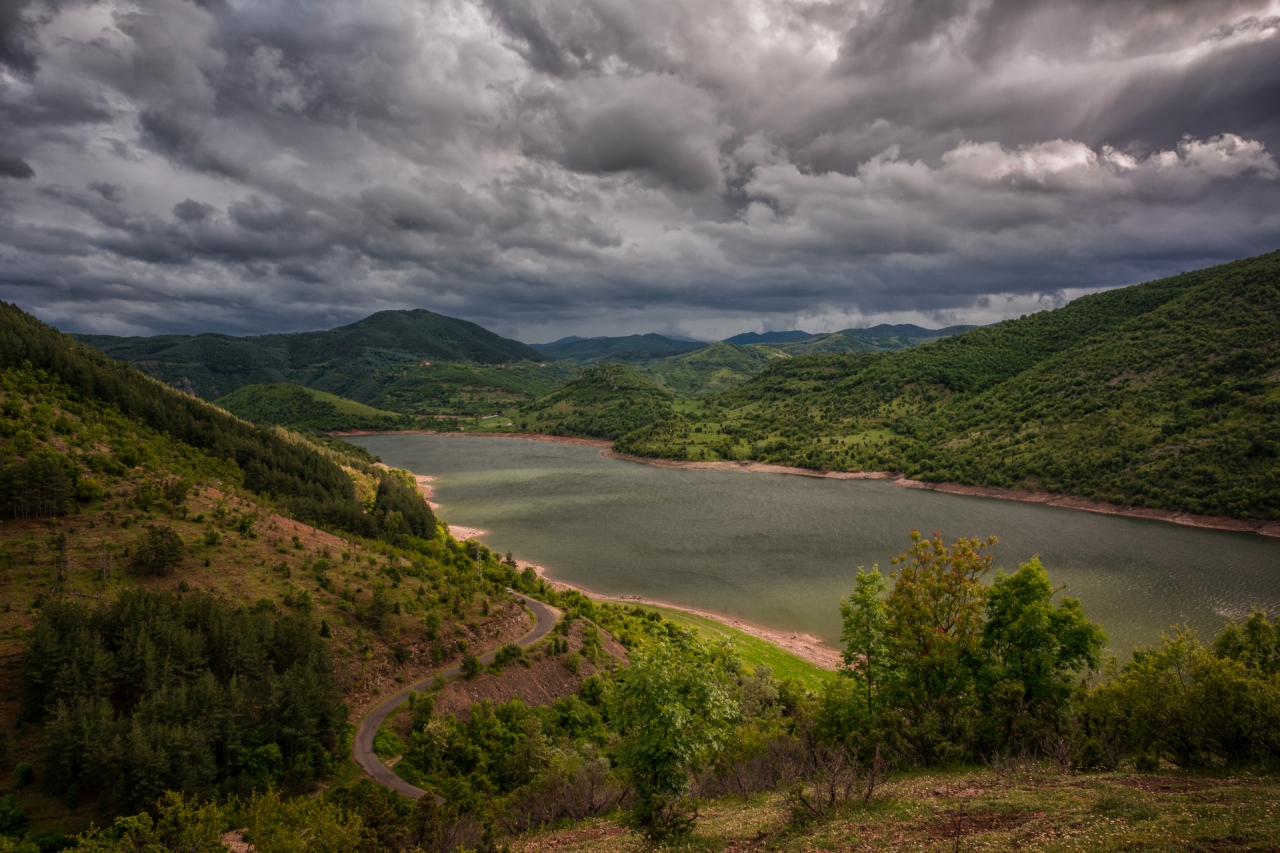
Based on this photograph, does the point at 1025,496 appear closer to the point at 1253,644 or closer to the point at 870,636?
the point at 1253,644

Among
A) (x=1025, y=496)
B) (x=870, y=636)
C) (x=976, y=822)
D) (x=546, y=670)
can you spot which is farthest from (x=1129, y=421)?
(x=976, y=822)

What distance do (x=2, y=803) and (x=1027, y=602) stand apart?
154 ft

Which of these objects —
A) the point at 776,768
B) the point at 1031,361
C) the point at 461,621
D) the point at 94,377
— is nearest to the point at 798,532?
the point at 461,621

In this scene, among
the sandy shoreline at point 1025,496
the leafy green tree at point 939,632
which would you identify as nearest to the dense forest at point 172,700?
the leafy green tree at point 939,632

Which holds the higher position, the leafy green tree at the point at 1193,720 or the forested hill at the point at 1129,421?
the forested hill at the point at 1129,421

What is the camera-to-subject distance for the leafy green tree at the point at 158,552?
40.1 m

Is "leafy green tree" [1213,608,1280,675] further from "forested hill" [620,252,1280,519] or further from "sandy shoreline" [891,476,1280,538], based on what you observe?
"forested hill" [620,252,1280,519]

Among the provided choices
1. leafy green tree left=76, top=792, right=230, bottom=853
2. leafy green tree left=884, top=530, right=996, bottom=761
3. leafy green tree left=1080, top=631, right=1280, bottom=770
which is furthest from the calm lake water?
leafy green tree left=76, top=792, right=230, bottom=853

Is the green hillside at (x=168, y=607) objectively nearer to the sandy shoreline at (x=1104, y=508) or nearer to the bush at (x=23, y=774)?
the bush at (x=23, y=774)

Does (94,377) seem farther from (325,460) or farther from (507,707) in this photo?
(507,707)

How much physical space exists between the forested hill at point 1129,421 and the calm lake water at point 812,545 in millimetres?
11580

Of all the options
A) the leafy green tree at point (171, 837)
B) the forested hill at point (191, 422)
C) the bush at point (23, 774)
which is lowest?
the bush at point (23, 774)

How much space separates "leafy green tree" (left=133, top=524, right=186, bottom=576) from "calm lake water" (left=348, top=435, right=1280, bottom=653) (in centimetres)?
4807

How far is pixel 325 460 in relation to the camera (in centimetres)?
9000
